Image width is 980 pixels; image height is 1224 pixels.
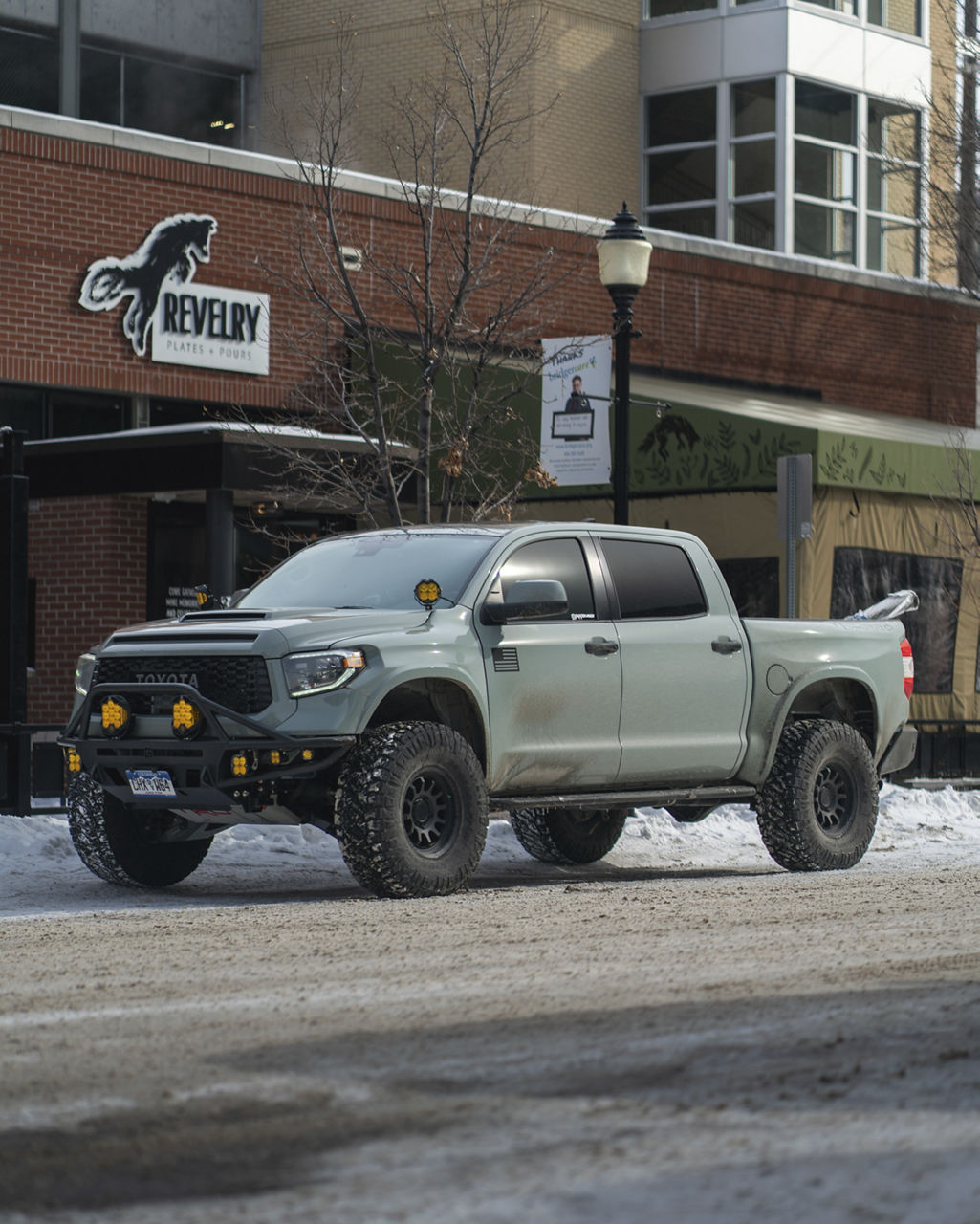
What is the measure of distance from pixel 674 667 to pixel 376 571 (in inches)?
70.7

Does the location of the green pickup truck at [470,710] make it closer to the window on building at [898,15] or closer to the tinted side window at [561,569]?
the tinted side window at [561,569]

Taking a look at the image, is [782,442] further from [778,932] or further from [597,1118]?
[597,1118]

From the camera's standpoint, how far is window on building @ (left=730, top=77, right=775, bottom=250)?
32.0 metres

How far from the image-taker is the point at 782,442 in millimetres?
20625

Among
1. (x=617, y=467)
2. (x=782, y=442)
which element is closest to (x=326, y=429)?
(x=782, y=442)

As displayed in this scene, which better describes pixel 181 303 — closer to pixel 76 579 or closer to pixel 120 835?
pixel 76 579

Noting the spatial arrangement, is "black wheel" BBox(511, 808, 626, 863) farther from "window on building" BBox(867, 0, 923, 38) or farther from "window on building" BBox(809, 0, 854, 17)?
"window on building" BBox(867, 0, 923, 38)

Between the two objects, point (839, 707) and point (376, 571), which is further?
point (839, 707)

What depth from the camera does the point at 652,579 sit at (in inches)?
475

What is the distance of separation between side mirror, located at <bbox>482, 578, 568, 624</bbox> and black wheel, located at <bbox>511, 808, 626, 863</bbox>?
8.26 feet

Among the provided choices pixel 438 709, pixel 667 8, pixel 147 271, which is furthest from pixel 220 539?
pixel 667 8

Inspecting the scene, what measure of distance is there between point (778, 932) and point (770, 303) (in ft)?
67.6

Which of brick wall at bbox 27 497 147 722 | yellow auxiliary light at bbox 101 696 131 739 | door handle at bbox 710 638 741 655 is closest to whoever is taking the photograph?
yellow auxiliary light at bbox 101 696 131 739

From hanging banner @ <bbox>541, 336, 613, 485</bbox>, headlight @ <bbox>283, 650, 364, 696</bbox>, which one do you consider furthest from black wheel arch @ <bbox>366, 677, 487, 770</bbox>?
hanging banner @ <bbox>541, 336, 613, 485</bbox>
